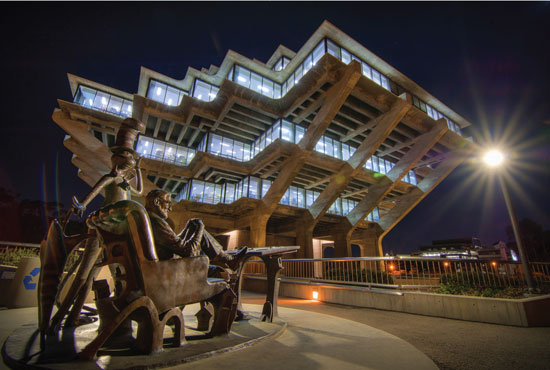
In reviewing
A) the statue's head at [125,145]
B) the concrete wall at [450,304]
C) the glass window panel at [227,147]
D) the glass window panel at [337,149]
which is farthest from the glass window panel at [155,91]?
the concrete wall at [450,304]

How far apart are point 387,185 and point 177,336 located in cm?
2235

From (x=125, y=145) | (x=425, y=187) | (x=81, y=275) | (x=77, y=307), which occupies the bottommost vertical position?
(x=77, y=307)

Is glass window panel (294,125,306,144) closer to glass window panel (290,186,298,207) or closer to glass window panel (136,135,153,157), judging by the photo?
glass window panel (290,186,298,207)

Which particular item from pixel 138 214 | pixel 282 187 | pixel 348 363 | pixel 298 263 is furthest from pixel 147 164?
pixel 348 363

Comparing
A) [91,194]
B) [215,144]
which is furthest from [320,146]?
[91,194]

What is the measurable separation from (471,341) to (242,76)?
896 inches

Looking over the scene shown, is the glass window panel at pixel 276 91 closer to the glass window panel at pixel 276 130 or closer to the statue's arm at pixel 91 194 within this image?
the glass window panel at pixel 276 130

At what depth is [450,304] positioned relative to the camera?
5773 mm

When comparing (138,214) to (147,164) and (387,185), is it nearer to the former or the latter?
(147,164)

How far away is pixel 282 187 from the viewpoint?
1941 centimetres

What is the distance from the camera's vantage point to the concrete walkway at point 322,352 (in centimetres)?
239

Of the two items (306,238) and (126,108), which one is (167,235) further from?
(126,108)

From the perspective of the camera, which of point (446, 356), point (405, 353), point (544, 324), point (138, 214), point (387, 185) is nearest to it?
point (138, 214)

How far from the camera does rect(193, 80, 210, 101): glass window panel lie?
912 inches
